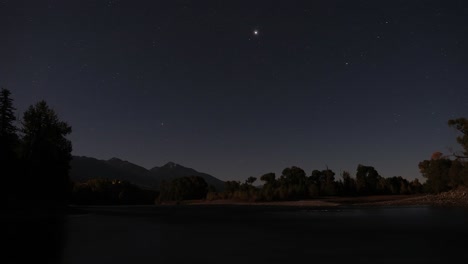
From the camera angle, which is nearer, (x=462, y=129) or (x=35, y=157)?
(x=35, y=157)

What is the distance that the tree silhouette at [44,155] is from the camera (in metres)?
78.8

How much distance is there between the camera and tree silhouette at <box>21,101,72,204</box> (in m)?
78.8

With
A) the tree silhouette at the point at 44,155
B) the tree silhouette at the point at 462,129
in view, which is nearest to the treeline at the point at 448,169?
the tree silhouette at the point at 462,129

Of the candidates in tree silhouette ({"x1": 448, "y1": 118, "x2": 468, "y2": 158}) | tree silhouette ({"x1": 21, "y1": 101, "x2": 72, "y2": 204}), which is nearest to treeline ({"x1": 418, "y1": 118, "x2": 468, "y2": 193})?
tree silhouette ({"x1": 448, "y1": 118, "x2": 468, "y2": 158})

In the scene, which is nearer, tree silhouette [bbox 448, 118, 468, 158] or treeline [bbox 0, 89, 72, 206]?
treeline [bbox 0, 89, 72, 206]

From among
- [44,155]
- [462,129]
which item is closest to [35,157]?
[44,155]

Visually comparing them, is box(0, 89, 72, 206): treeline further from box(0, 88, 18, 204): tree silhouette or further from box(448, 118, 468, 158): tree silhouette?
box(448, 118, 468, 158): tree silhouette

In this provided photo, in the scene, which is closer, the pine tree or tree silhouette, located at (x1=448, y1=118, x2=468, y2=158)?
the pine tree

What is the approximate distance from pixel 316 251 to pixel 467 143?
429ft

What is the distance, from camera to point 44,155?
8162 cm

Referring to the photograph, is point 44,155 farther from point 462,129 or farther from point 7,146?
point 462,129

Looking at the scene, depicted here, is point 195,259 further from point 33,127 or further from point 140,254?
point 33,127

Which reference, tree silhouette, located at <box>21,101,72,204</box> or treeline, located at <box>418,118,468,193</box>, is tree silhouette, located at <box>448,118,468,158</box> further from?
tree silhouette, located at <box>21,101,72,204</box>

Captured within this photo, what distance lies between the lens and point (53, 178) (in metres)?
82.9
